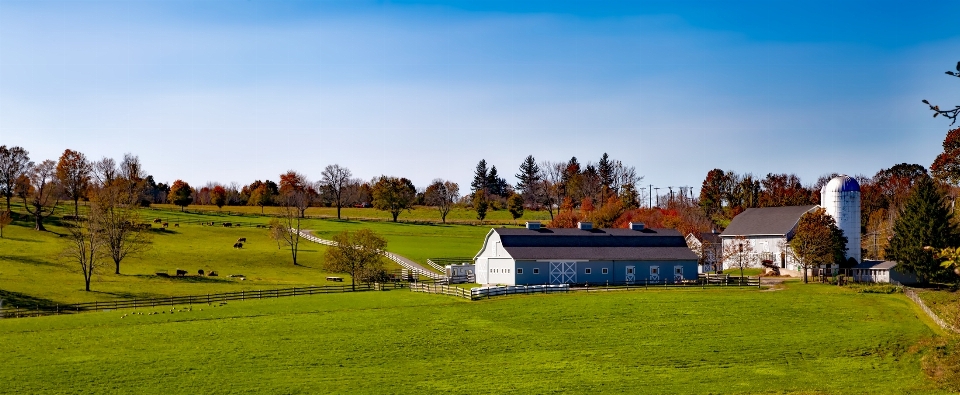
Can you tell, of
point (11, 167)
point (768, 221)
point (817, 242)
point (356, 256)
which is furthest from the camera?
point (11, 167)

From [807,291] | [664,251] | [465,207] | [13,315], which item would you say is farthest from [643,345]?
[465,207]

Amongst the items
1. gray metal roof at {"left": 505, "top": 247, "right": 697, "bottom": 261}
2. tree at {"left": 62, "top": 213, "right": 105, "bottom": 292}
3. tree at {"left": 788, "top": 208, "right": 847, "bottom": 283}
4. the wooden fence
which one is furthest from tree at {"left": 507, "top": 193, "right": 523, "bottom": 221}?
the wooden fence

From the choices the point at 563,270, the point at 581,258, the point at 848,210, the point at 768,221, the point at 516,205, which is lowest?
the point at 563,270

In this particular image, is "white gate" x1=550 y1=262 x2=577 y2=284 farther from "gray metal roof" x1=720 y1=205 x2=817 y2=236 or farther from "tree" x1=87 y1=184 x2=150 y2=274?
"tree" x1=87 y1=184 x2=150 y2=274

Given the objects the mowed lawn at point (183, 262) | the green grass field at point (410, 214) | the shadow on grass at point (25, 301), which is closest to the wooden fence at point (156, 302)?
the shadow on grass at point (25, 301)

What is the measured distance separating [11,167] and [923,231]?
9843cm

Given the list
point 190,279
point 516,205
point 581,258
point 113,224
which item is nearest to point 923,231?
point 581,258

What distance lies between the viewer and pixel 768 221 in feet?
258

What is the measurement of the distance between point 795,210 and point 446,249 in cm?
3894

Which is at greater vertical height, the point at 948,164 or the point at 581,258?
the point at 948,164

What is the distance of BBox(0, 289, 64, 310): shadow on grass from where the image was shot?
176ft

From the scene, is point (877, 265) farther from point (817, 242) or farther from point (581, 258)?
point (581, 258)

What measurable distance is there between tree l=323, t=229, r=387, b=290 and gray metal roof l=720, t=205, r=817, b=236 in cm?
3629

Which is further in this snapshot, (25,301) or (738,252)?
(738,252)
